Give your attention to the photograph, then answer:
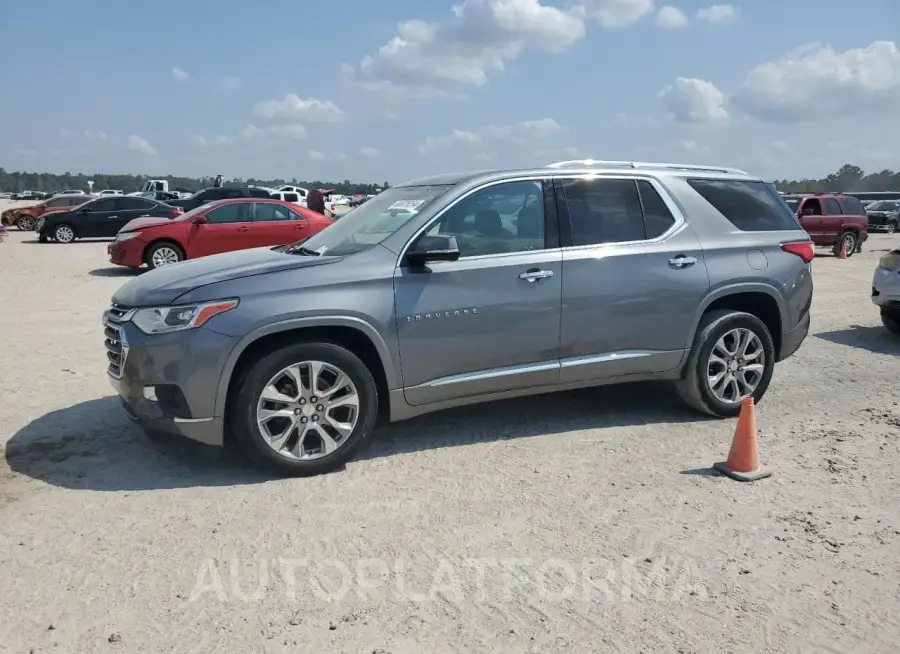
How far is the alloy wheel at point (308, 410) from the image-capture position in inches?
178

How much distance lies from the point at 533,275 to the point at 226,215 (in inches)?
451

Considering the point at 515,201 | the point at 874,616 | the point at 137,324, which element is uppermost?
the point at 515,201

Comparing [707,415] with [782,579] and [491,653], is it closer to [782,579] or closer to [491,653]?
[782,579]

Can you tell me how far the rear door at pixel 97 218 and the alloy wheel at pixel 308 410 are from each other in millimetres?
20965

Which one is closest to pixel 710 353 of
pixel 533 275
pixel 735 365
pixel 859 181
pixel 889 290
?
pixel 735 365

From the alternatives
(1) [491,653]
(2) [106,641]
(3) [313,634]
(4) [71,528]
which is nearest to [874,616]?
(1) [491,653]

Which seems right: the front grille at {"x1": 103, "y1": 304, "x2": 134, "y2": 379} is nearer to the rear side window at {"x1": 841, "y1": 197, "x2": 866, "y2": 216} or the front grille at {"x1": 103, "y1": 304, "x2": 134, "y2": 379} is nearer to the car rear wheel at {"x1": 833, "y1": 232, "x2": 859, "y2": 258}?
the car rear wheel at {"x1": 833, "y1": 232, "x2": 859, "y2": 258}

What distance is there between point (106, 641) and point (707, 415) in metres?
4.46

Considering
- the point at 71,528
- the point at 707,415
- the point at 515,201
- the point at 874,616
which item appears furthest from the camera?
the point at 707,415

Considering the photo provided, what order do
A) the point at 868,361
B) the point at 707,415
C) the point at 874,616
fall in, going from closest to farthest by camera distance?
the point at 874,616 → the point at 707,415 → the point at 868,361

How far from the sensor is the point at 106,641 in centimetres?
299

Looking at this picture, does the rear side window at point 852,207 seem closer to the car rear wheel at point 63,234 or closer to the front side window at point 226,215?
the front side window at point 226,215

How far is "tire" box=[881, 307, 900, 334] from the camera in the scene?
9.41 meters

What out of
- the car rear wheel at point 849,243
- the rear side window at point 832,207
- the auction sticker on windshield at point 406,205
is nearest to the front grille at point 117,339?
the auction sticker on windshield at point 406,205
